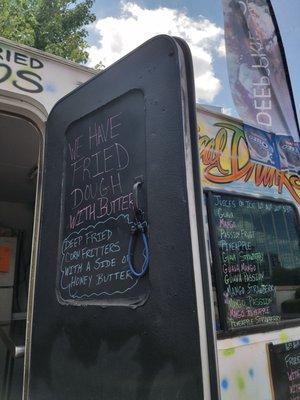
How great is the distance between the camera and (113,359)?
4.47ft

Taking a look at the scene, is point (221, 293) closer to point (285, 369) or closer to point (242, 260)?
point (242, 260)

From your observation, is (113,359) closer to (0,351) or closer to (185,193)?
(185,193)

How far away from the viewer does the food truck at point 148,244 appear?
1.22 m

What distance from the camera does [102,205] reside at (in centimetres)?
157

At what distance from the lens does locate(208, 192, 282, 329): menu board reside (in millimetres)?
2307

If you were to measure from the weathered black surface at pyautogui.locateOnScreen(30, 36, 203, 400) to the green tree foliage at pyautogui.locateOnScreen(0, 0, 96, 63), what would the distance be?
8075mm

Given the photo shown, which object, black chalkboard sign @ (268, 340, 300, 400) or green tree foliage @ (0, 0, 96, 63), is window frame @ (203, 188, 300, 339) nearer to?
black chalkboard sign @ (268, 340, 300, 400)

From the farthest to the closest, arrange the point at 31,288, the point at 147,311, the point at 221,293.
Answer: the point at 221,293 < the point at 31,288 < the point at 147,311

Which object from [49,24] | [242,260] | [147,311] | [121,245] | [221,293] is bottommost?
[147,311]

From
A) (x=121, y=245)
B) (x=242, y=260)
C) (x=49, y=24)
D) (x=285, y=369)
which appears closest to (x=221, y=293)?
(x=242, y=260)

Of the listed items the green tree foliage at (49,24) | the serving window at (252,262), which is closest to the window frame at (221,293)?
the serving window at (252,262)

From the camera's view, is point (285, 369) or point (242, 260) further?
point (242, 260)

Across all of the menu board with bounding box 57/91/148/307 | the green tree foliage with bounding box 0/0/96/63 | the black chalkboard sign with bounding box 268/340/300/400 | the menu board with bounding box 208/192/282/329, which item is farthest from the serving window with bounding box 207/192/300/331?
the green tree foliage with bounding box 0/0/96/63

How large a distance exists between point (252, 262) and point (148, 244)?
137cm
